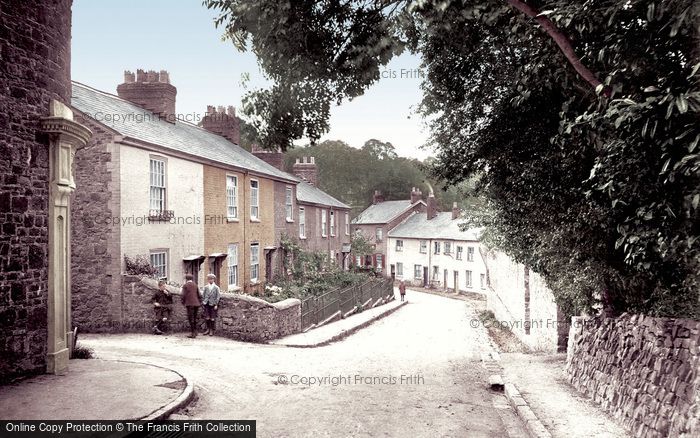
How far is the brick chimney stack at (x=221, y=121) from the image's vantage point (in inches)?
1115

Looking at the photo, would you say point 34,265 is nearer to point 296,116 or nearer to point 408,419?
point 296,116

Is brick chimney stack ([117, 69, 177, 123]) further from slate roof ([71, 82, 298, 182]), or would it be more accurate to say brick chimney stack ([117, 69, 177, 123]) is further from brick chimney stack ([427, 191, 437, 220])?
brick chimney stack ([427, 191, 437, 220])

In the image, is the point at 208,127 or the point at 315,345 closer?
the point at 315,345

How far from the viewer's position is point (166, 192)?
17312 millimetres

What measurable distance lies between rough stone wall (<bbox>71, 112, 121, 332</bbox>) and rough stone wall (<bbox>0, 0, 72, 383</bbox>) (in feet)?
19.9

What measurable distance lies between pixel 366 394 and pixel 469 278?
37.4 metres

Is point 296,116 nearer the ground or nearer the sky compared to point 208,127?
nearer the ground

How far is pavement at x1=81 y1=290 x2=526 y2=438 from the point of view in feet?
25.0

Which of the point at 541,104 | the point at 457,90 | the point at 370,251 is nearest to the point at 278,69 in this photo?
the point at 457,90

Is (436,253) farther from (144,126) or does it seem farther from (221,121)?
(144,126)

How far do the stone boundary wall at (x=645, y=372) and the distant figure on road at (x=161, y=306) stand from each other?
1087 cm

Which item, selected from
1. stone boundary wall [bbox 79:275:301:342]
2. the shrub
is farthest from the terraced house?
the shrub

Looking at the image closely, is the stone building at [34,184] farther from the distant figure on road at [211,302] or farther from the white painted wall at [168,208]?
the white painted wall at [168,208]

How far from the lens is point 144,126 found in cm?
1803
